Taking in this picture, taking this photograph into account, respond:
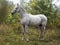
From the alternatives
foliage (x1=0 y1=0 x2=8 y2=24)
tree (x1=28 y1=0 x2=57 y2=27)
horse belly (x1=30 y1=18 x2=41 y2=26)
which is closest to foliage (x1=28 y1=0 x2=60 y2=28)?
tree (x1=28 y1=0 x2=57 y2=27)

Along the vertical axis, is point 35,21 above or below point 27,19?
below

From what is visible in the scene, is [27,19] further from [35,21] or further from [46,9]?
[46,9]

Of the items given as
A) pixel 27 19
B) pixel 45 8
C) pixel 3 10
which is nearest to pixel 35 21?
pixel 27 19

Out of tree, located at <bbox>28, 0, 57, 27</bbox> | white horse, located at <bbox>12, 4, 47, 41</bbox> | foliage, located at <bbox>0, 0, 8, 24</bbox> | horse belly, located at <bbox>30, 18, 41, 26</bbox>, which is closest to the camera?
white horse, located at <bbox>12, 4, 47, 41</bbox>

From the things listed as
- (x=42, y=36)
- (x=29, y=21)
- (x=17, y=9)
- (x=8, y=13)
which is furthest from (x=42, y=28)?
(x=8, y=13)

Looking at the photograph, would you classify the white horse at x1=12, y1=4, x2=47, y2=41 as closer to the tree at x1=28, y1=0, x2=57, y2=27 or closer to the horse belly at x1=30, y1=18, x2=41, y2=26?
the horse belly at x1=30, y1=18, x2=41, y2=26

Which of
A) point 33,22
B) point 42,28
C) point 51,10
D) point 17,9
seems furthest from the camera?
point 51,10

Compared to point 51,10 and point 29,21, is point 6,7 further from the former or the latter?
point 29,21

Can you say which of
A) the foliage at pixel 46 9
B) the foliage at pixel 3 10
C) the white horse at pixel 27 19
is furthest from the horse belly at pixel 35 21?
the foliage at pixel 3 10

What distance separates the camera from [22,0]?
13477 mm

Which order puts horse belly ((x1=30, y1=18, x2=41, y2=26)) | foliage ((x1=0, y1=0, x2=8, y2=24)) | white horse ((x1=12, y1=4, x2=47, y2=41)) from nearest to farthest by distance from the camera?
1. white horse ((x1=12, y1=4, x2=47, y2=41))
2. horse belly ((x1=30, y1=18, x2=41, y2=26))
3. foliage ((x1=0, y1=0, x2=8, y2=24))

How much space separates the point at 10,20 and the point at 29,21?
470 cm

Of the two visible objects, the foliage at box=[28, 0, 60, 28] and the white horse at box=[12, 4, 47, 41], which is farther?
Result: the foliage at box=[28, 0, 60, 28]

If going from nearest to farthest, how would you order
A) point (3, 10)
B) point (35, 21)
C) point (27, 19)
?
1. point (27, 19)
2. point (35, 21)
3. point (3, 10)
